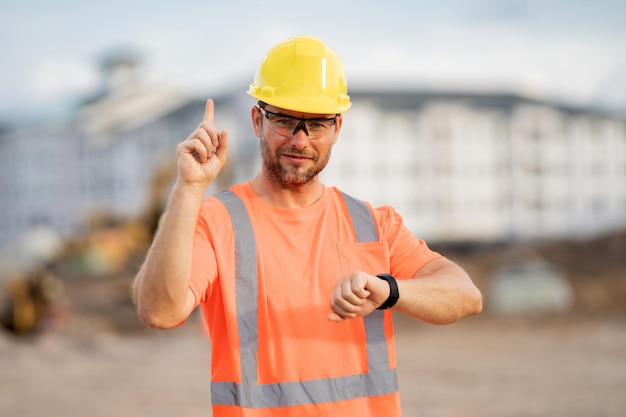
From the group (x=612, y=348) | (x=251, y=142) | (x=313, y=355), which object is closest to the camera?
(x=313, y=355)

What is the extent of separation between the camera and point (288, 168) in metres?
1.97

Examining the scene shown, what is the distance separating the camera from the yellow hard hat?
2080 millimetres

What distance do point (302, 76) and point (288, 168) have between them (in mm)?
299

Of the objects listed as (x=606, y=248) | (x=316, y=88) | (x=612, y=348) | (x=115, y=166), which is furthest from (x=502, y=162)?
(x=316, y=88)

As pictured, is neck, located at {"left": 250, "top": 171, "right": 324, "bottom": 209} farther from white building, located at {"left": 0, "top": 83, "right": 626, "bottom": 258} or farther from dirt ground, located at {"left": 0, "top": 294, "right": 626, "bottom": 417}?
white building, located at {"left": 0, "top": 83, "right": 626, "bottom": 258}

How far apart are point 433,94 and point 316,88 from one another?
107 feet

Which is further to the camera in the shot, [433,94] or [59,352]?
[433,94]

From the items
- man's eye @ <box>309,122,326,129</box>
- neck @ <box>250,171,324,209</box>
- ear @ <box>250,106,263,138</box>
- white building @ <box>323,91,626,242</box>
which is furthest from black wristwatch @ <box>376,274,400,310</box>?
white building @ <box>323,91,626,242</box>

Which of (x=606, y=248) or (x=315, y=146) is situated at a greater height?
(x=315, y=146)

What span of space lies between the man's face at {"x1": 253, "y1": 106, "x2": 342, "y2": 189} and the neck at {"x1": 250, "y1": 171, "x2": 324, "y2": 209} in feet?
0.05

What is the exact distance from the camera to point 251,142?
26.3 m

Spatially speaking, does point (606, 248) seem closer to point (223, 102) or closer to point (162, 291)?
point (223, 102)

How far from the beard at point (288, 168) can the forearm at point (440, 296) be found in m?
0.36

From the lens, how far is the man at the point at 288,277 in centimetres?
178
